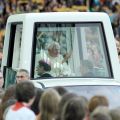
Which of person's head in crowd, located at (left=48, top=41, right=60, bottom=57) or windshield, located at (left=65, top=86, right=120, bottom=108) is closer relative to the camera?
windshield, located at (left=65, top=86, right=120, bottom=108)

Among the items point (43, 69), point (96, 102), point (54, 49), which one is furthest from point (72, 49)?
point (96, 102)

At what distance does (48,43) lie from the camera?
12.3 meters

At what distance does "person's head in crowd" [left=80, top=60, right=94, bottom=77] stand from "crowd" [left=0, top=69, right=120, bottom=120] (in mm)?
3248

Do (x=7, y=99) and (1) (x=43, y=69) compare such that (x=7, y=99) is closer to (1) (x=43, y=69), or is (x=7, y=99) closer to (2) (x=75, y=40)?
(1) (x=43, y=69)

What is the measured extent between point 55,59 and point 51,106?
16.0 feet

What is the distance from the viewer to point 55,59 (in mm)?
12234

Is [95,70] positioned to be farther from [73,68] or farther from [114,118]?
[114,118]

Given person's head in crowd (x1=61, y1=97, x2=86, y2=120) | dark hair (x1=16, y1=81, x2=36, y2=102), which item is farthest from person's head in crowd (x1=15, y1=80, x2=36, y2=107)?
person's head in crowd (x1=61, y1=97, x2=86, y2=120)

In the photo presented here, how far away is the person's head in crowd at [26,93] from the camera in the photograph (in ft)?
26.3

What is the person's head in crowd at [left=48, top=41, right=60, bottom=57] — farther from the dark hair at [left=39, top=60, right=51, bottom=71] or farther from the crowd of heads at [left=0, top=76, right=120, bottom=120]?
the crowd of heads at [left=0, top=76, right=120, bottom=120]

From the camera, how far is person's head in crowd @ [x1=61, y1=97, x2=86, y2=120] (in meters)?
6.89

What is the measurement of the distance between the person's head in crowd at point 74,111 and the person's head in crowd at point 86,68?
4929mm

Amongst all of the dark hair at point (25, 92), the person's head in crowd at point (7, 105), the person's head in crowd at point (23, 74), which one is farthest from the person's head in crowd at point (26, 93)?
the person's head in crowd at point (23, 74)

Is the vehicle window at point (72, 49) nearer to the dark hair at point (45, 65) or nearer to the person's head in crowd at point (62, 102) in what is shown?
the dark hair at point (45, 65)
